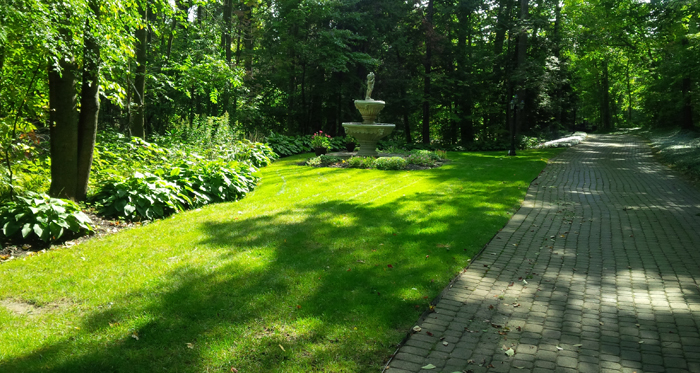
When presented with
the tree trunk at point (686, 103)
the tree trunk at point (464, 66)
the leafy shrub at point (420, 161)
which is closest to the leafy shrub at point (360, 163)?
the leafy shrub at point (420, 161)

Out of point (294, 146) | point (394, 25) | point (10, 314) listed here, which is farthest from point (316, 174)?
point (394, 25)

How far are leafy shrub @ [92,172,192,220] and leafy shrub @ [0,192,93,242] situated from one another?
3.17 feet

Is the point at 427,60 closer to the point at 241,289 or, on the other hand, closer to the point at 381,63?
the point at 381,63

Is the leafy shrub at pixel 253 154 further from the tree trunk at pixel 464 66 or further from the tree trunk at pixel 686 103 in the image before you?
the tree trunk at pixel 686 103

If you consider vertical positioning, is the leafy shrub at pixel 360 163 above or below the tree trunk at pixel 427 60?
below

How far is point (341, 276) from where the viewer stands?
4.78 meters

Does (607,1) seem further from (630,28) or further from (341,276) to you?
(341,276)

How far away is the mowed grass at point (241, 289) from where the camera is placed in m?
3.19

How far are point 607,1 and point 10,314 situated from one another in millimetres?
26395

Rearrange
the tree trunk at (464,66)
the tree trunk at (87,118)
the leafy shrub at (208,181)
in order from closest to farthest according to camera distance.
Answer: the tree trunk at (87,118)
the leafy shrub at (208,181)
the tree trunk at (464,66)

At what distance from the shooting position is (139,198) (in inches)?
277

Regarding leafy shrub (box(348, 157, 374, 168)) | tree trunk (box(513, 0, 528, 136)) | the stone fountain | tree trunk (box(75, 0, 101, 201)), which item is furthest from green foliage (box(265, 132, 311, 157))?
tree trunk (box(75, 0, 101, 201))

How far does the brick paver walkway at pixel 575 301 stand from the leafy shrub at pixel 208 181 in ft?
17.1

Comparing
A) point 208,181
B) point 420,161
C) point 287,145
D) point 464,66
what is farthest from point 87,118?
point 464,66
